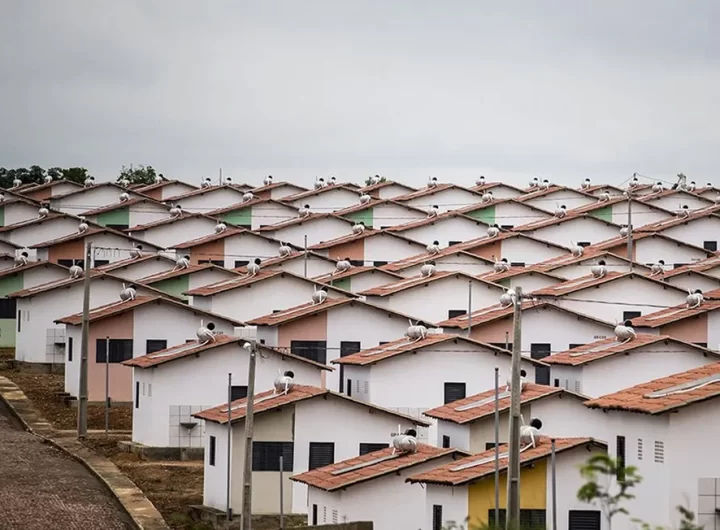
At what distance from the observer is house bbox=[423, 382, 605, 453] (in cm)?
4372

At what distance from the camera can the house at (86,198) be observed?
114 metres

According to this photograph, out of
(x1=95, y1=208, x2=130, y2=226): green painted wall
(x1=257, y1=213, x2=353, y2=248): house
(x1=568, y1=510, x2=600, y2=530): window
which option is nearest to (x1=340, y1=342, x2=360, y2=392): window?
(x1=568, y1=510, x2=600, y2=530): window

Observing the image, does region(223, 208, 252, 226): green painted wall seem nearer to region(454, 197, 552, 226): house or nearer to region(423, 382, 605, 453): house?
region(454, 197, 552, 226): house

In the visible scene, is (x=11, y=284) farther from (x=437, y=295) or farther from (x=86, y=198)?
(x=86, y=198)

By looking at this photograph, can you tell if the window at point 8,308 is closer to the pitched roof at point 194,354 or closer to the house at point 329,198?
the pitched roof at point 194,354

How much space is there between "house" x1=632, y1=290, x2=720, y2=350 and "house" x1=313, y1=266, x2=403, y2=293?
18.8 metres

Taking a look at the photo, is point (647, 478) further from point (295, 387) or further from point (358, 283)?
point (358, 283)

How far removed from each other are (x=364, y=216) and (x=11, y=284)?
30.4m

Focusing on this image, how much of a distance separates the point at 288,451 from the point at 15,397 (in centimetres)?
2010

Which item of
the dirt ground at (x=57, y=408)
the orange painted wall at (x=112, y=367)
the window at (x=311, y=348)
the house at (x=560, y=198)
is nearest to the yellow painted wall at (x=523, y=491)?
the dirt ground at (x=57, y=408)

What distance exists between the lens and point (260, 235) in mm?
89125

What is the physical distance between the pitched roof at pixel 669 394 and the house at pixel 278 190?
8583cm

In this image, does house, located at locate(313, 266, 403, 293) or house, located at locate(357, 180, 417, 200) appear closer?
house, located at locate(313, 266, 403, 293)

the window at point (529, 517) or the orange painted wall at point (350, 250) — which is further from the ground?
the orange painted wall at point (350, 250)
